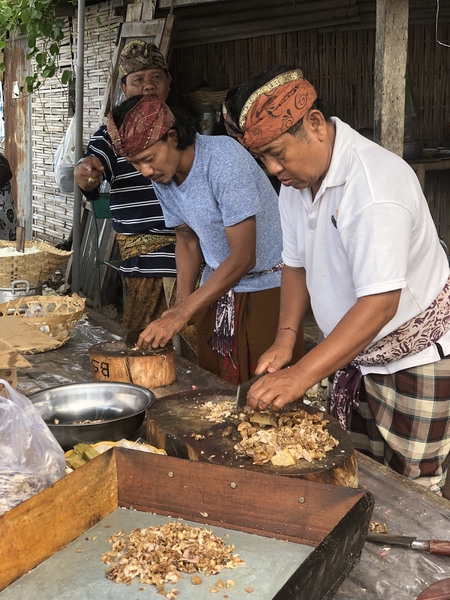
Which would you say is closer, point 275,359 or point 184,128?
point 275,359

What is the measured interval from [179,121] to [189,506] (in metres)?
1.64

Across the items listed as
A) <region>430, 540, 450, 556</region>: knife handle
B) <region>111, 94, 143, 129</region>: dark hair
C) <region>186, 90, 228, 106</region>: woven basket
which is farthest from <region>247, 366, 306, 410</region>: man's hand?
<region>186, 90, 228, 106</region>: woven basket

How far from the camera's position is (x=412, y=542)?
1568mm

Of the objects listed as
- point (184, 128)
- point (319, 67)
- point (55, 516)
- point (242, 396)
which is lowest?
point (55, 516)

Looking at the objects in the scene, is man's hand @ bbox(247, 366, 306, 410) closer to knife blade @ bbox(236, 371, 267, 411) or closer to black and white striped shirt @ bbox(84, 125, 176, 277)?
knife blade @ bbox(236, 371, 267, 411)

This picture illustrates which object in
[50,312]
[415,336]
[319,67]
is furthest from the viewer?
[319,67]

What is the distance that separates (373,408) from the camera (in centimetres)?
244

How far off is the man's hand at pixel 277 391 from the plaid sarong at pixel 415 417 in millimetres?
626

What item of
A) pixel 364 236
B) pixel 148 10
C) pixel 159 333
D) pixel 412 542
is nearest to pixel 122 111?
pixel 159 333

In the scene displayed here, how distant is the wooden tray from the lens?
144 centimetres

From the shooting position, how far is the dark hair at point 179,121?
8.73 ft

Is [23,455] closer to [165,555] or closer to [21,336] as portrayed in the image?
[165,555]

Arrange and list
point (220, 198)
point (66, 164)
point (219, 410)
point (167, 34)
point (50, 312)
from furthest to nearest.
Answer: point (66, 164) < point (167, 34) < point (50, 312) < point (220, 198) < point (219, 410)

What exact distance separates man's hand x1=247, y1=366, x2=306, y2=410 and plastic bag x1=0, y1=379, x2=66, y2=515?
0.52m
